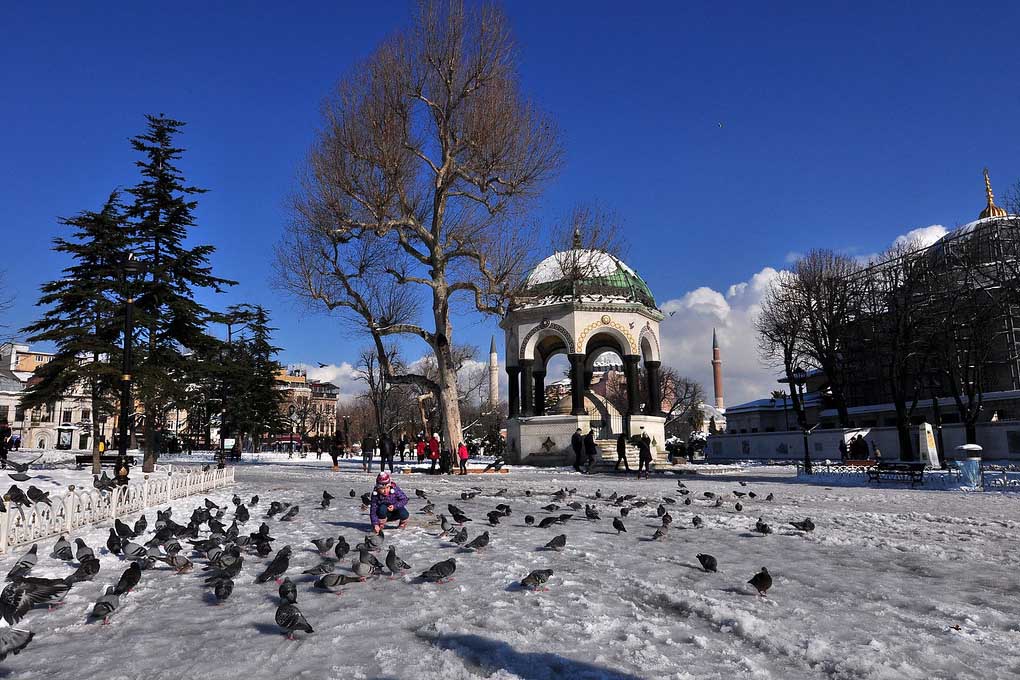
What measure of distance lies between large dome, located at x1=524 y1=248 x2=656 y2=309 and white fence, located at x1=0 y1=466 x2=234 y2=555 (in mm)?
17960

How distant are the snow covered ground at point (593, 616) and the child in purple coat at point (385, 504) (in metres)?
0.49

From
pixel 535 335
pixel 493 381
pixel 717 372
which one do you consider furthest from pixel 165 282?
pixel 717 372

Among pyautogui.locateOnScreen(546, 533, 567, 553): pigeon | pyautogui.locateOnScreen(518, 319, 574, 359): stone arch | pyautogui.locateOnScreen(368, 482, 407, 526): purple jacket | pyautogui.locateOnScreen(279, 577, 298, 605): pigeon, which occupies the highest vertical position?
pyautogui.locateOnScreen(518, 319, 574, 359): stone arch

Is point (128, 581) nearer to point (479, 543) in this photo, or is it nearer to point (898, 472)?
point (479, 543)

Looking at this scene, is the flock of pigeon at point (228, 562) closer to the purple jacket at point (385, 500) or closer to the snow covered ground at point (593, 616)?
the snow covered ground at point (593, 616)

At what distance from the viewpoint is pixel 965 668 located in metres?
4.16

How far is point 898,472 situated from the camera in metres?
17.8

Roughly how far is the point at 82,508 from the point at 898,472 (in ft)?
60.8

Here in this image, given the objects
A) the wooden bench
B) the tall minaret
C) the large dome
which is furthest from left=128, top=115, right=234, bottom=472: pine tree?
the tall minaret

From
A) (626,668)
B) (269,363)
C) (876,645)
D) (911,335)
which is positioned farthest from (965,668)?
(269,363)

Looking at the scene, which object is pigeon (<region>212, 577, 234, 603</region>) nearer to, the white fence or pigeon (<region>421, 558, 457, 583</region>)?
pigeon (<region>421, 558, 457, 583</region>)

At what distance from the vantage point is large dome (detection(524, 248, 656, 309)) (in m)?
30.6

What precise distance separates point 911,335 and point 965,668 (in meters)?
25.6

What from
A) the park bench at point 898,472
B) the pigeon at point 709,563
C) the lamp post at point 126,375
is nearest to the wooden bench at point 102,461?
the lamp post at point 126,375
